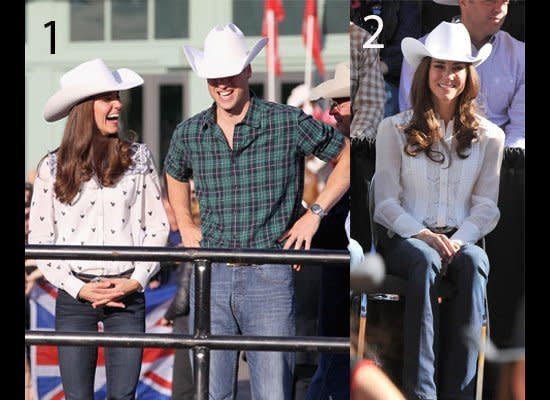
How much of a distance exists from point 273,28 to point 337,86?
32 cm

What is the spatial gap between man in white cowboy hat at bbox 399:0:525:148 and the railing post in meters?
0.94

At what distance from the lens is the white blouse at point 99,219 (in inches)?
186

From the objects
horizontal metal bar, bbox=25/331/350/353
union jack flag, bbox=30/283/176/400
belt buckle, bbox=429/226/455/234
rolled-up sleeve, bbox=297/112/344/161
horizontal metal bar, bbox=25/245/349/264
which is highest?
rolled-up sleeve, bbox=297/112/344/161

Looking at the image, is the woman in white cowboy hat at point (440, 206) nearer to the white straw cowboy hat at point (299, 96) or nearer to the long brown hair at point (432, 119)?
the long brown hair at point (432, 119)

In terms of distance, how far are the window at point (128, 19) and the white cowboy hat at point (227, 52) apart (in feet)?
0.91

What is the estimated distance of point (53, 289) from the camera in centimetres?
503

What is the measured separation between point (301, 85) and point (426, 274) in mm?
974

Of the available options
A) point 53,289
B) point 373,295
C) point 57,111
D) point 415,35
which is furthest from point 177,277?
point 415,35

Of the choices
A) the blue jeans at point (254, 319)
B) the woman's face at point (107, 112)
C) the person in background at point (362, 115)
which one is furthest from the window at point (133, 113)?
the person in background at point (362, 115)

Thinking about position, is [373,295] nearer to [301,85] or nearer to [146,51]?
[301,85]

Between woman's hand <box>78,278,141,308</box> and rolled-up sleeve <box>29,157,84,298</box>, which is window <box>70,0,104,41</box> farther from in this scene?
woman's hand <box>78,278,141,308</box>

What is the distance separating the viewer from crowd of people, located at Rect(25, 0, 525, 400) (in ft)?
13.8

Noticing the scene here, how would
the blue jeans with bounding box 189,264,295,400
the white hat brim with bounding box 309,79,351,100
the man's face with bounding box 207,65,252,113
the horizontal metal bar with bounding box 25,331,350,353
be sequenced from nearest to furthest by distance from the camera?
the horizontal metal bar with bounding box 25,331,350,353, the blue jeans with bounding box 189,264,295,400, the man's face with bounding box 207,65,252,113, the white hat brim with bounding box 309,79,351,100

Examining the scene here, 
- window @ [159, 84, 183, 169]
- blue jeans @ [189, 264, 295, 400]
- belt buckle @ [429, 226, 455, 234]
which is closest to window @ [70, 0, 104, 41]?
window @ [159, 84, 183, 169]
